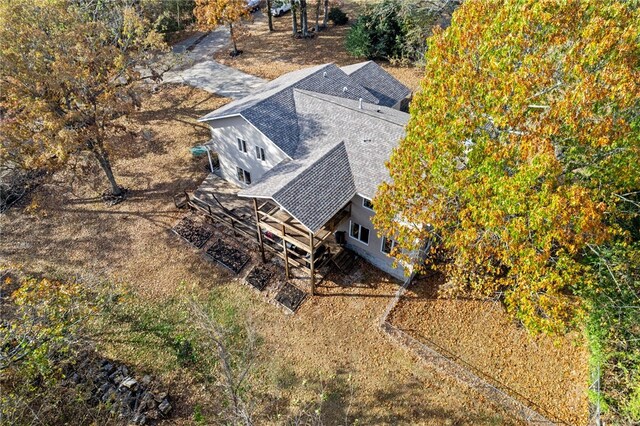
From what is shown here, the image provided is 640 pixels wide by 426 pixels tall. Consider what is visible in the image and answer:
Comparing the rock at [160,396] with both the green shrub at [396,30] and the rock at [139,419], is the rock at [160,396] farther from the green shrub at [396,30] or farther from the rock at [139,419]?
the green shrub at [396,30]

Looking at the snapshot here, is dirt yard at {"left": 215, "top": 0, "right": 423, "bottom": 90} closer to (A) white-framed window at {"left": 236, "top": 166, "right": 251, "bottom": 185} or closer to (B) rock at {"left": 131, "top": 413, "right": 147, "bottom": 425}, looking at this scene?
(A) white-framed window at {"left": 236, "top": 166, "right": 251, "bottom": 185}

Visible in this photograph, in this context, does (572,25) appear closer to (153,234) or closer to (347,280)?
(347,280)

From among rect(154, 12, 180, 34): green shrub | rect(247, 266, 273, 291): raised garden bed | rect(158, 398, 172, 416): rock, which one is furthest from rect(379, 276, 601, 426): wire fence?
rect(154, 12, 180, 34): green shrub

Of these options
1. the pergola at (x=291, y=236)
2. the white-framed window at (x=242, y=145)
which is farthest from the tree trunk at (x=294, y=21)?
the pergola at (x=291, y=236)

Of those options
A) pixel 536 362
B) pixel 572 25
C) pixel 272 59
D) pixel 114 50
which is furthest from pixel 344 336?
pixel 272 59

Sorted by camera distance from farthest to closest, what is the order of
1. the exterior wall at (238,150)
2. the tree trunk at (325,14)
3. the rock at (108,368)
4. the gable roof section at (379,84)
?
the tree trunk at (325,14), the gable roof section at (379,84), the exterior wall at (238,150), the rock at (108,368)

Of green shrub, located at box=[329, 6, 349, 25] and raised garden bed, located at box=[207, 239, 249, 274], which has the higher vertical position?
green shrub, located at box=[329, 6, 349, 25]
